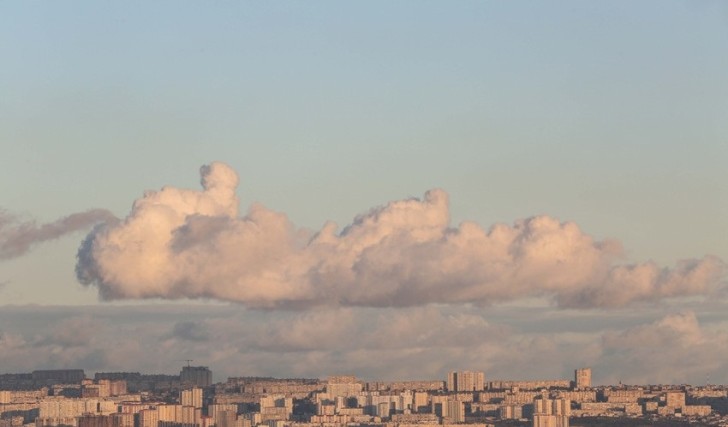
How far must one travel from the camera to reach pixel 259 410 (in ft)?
472

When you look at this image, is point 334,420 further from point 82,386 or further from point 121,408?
point 82,386

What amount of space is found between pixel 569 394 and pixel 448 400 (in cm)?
1102

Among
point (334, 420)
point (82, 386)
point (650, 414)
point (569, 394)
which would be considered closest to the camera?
point (334, 420)

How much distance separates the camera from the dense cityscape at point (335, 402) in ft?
426

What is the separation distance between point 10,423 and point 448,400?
30263mm

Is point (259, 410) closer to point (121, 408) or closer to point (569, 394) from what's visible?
point (121, 408)

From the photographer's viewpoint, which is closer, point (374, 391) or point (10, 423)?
point (10, 423)

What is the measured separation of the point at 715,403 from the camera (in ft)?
511

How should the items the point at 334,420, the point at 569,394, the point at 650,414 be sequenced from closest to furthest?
1. the point at 334,420
2. the point at 650,414
3. the point at 569,394

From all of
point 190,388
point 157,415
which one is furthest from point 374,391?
point 157,415

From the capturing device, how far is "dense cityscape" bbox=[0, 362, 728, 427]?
426ft

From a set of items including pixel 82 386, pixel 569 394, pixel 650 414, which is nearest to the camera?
pixel 650 414

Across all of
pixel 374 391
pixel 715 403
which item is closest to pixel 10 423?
pixel 374 391

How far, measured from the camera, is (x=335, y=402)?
144375 millimetres
